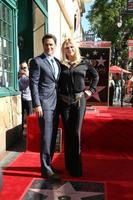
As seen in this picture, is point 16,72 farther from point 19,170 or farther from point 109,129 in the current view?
point 19,170

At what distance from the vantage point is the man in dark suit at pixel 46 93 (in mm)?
6539

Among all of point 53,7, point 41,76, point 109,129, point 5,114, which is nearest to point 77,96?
point 41,76

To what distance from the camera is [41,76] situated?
660 centimetres

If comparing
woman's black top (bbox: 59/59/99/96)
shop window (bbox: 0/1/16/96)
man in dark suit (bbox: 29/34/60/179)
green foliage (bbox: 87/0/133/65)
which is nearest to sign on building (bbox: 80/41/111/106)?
shop window (bbox: 0/1/16/96)

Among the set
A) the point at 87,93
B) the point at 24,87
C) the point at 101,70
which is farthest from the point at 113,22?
the point at 87,93

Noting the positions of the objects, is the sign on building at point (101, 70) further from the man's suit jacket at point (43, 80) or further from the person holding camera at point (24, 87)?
the man's suit jacket at point (43, 80)

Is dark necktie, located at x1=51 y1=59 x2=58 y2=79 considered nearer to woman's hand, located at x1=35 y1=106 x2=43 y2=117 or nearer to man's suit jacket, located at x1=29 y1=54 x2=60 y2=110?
man's suit jacket, located at x1=29 y1=54 x2=60 y2=110

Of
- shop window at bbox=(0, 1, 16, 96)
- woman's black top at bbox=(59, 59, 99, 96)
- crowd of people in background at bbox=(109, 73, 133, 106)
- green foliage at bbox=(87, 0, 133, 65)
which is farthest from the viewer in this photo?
green foliage at bbox=(87, 0, 133, 65)

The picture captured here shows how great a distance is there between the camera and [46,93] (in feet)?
21.6

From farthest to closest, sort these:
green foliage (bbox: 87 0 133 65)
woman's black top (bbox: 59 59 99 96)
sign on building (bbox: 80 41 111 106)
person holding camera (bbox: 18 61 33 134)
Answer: green foliage (bbox: 87 0 133 65), sign on building (bbox: 80 41 111 106), person holding camera (bbox: 18 61 33 134), woman's black top (bbox: 59 59 99 96)

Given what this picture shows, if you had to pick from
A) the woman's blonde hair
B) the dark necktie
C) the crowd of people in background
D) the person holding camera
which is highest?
the woman's blonde hair

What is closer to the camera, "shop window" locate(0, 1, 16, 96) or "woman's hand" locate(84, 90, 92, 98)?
"woman's hand" locate(84, 90, 92, 98)

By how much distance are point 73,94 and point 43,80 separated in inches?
19.1

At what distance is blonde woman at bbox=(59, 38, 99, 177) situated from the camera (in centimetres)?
679
